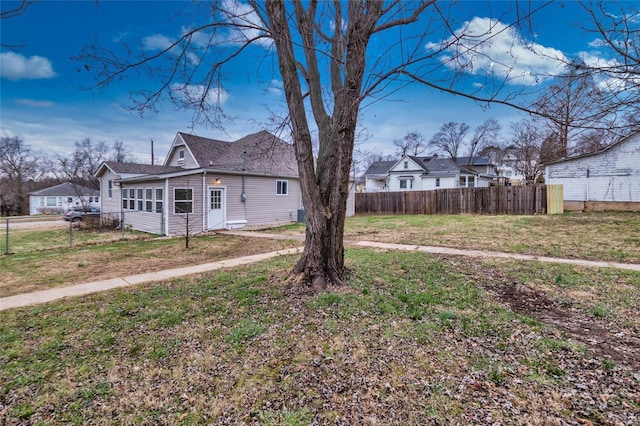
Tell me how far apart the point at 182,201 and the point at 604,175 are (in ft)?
Result: 72.0

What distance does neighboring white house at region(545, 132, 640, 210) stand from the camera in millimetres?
16359

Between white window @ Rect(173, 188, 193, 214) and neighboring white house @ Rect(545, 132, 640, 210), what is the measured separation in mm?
17317

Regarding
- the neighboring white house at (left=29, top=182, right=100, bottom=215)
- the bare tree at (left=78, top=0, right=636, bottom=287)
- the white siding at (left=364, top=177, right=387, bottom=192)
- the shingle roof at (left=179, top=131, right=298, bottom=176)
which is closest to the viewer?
the bare tree at (left=78, top=0, right=636, bottom=287)

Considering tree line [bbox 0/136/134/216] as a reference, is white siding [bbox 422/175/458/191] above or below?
below

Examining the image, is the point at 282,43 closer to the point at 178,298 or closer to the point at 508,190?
the point at 178,298

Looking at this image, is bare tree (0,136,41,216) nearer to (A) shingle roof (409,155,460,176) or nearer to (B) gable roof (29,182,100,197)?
(B) gable roof (29,182,100,197)

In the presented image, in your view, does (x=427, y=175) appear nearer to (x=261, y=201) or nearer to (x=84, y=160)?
(x=261, y=201)

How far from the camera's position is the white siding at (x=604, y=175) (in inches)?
645

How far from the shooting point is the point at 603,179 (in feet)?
56.3

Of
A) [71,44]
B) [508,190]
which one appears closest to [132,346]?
[71,44]

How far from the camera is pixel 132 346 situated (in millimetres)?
Answer: 3158

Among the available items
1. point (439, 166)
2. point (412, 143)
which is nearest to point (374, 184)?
point (439, 166)

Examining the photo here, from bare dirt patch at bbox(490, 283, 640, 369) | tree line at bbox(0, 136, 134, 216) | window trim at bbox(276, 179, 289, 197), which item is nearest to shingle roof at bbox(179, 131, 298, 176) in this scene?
window trim at bbox(276, 179, 289, 197)

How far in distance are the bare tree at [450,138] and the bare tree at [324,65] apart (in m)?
46.3
